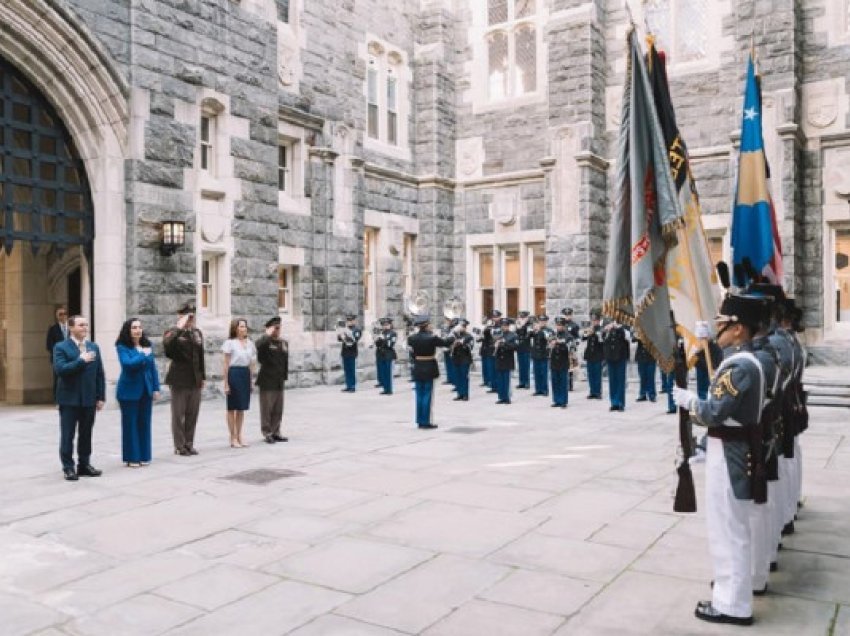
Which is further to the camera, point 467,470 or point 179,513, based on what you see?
point 467,470

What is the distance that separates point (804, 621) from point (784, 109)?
1522 cm

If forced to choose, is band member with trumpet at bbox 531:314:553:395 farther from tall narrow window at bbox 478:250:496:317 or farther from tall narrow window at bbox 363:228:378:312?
tall narrow window at bbox 478:250:496:317

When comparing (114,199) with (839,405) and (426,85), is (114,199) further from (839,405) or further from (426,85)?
(839,405)

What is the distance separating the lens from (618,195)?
18.1ft

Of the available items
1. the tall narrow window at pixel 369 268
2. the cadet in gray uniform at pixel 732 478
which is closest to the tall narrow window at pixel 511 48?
the tall narrow window at pixel 369 268

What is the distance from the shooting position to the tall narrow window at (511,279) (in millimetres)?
21328

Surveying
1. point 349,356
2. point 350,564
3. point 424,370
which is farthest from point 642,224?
point 349,356

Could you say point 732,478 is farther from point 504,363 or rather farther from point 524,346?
point 524,346

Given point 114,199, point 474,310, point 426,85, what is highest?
point 426,85

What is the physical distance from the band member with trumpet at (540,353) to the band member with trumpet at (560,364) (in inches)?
39.1

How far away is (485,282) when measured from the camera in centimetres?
2188

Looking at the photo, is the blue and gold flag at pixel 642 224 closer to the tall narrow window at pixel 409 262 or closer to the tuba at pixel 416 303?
the tuba at pixel 416 303

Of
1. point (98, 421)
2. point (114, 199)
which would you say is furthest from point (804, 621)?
point (114, 199)

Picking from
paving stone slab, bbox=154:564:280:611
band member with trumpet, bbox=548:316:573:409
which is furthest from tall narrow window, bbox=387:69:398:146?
paving stone slab, bbox=154:564:280:611
